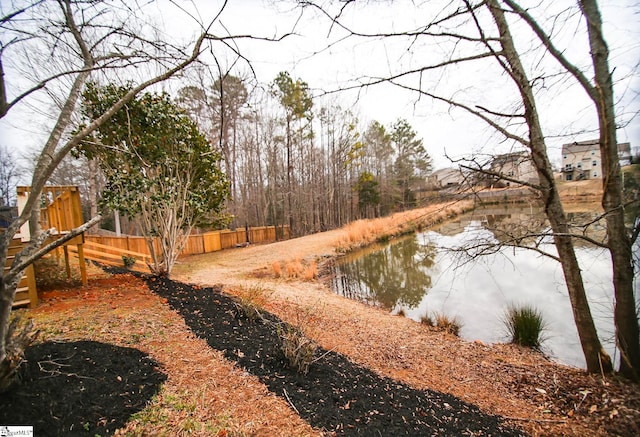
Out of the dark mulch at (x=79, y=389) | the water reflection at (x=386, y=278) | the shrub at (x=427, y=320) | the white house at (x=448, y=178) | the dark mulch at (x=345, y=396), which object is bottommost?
the water reflection at (x=386, y=278)

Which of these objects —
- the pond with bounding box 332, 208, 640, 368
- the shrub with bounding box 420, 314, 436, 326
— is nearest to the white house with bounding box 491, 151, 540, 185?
the pond with bounding box 332, 208, 640, 368

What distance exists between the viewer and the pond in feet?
9.39

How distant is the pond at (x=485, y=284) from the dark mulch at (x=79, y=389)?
273 centimetres

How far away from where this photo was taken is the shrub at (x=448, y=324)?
15.4 ft

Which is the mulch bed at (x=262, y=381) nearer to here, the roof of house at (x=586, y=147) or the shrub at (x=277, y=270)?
the roof of house at (x=586, y=147)

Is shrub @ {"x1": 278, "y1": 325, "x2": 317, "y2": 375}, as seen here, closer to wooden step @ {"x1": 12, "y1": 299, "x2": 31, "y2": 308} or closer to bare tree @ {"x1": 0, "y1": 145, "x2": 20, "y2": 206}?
wooden step @ {"x1": 12, "y1": 299, "x2": 31, "y2": 308}

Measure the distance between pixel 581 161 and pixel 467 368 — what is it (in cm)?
257

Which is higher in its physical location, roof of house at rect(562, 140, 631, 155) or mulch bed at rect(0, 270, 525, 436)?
roof of house at rect(562, 140, 631, 155)

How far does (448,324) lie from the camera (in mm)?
4770

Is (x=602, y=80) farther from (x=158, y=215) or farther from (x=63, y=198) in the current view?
(x=63, y=198)

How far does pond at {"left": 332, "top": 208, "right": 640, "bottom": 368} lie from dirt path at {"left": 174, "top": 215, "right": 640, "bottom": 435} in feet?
2.18

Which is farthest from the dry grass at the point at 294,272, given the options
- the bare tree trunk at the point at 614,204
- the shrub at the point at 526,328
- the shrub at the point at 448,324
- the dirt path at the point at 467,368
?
the bare tree trunk at the point at 614,204

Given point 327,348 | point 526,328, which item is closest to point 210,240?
point 327,348

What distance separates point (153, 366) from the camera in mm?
2346
